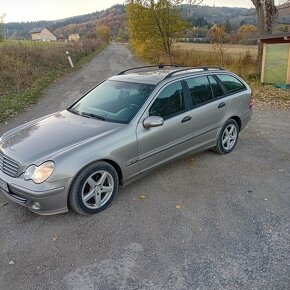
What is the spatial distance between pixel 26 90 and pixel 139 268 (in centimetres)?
1065

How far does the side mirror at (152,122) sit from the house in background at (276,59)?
31.7 feet

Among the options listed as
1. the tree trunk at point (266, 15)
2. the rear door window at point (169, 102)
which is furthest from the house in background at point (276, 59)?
the rear door window at point (169, 102)

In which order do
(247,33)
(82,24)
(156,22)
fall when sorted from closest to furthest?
(247,33) → (156,22) → (82,24)

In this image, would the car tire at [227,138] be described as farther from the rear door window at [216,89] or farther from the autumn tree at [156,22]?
the autumn tree at [156,22]

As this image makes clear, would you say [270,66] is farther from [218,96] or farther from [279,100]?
[218,96]

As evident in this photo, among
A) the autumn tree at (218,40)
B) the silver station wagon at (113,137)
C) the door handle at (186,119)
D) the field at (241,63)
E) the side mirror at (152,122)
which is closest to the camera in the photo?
the silver station wagon at (113,137)

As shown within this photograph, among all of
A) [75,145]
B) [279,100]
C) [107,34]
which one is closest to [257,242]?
[75,145]

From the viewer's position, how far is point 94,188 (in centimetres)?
381

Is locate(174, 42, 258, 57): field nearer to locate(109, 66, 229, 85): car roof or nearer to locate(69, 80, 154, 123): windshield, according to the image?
locate(109, 66, 229, 85): car roof

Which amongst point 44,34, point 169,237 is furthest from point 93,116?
point 44,34

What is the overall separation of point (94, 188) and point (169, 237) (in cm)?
108

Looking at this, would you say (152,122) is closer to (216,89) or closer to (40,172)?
(40,172)

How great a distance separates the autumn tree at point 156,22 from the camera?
2180 centimetres

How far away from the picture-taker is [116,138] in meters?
3.90
